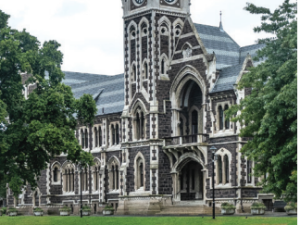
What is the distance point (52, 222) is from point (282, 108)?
92.0ft

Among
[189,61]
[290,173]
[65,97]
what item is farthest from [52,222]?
[290,173]

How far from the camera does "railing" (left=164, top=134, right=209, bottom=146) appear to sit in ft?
198

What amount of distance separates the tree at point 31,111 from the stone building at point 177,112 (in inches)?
464

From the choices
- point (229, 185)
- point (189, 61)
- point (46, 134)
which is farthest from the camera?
point (189, 61)

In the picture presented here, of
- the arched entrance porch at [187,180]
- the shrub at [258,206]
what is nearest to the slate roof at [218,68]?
the arched entrance porch at [187,180]

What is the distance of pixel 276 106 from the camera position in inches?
1414

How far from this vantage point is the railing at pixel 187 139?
6028cm

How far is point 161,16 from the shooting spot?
64.4 metres

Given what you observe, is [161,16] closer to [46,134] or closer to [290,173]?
[46,134]

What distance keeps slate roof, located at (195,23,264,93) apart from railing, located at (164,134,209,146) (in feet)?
12.1

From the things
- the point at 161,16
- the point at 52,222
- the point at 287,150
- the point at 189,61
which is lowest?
the point at 52,222

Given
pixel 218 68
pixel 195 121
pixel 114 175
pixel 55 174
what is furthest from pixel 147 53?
pixel 55 174

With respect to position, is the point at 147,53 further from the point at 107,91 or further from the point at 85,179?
the point at 85,179

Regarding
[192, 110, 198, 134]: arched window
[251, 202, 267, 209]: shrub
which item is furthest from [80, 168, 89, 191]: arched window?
[251, 202, 267, 209]: shrub
